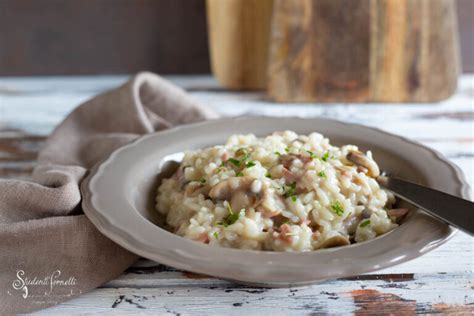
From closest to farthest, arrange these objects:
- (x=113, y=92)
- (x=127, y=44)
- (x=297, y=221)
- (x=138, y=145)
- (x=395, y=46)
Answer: (x=297, y=221) → (x=138, y=145) → (x=113, y=92) → (x=395, y=46) → (x=127, y=44)

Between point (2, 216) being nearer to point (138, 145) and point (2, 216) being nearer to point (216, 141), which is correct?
point (138, 145)

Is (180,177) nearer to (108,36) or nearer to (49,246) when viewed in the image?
(49,246)

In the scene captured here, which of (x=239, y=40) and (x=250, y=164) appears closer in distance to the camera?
(x=250, y=164)

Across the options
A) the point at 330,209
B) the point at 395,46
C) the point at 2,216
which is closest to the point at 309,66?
the point at 395,46

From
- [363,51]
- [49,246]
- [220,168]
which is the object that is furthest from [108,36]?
[49,246]

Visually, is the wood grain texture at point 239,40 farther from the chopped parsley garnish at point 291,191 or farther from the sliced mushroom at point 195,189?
the chopped parsley garnish at point 291,191

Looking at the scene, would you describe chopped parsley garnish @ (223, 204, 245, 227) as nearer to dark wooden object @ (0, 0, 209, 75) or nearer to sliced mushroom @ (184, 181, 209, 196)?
sliced mushroom @ (184, 181, 209, 196)

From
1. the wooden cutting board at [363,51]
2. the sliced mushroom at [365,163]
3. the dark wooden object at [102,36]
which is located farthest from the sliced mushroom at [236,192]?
the dark wooden object at [102,36]
